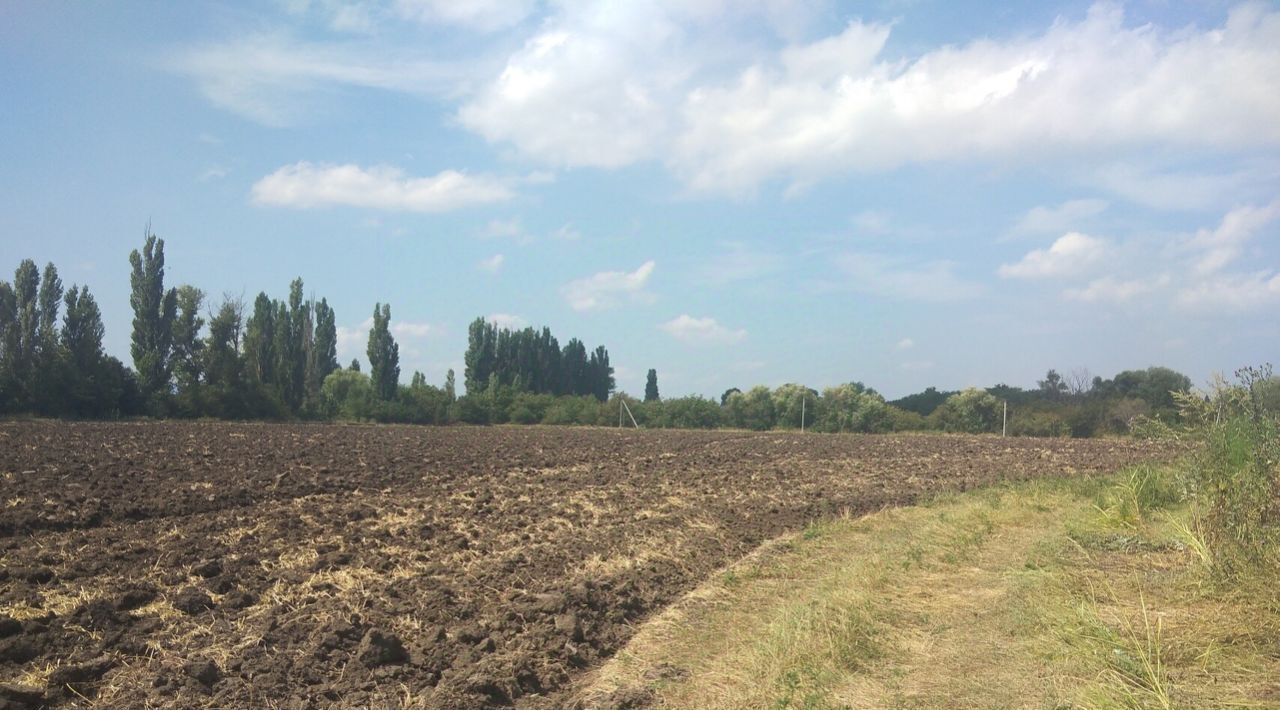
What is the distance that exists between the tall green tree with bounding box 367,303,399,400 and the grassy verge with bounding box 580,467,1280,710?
6104cm

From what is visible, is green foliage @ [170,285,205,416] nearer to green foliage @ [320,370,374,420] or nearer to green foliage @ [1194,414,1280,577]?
green foliage @ [320,370,374,420]

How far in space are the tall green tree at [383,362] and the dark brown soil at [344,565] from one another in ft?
145

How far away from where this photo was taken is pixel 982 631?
746 centimetres

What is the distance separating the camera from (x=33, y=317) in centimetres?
5588

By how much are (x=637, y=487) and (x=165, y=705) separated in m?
14.6

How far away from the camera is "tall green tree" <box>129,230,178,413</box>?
182 feet

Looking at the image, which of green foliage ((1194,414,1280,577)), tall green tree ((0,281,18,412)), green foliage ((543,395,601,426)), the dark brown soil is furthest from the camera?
green foliage ((543,395,601,426))

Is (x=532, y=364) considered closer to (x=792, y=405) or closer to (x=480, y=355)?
(x=480, y=355)

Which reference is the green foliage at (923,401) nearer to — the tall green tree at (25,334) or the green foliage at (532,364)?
the green foliage at (532,364)

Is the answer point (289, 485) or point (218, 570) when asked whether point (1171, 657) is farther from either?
point (289, 485)

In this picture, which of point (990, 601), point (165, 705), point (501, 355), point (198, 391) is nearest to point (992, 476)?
point (990, 601)

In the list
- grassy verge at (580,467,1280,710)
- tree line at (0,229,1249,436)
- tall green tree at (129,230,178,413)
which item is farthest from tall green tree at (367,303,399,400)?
grassy verge at (580,467,1280,710)

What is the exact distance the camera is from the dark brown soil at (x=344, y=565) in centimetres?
737

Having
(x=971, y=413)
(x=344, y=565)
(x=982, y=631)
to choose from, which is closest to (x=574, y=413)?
(x=971, y=413)
